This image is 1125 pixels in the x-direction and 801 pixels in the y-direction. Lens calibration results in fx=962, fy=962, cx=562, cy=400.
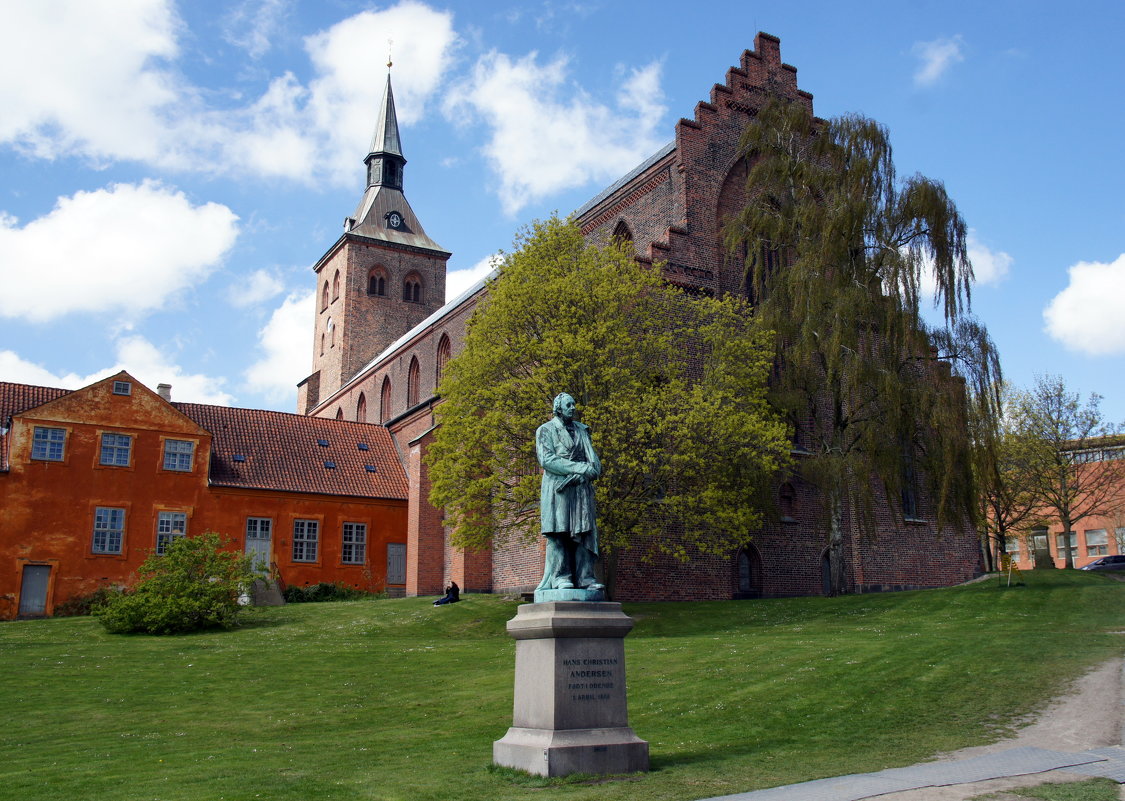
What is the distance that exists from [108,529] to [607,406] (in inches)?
784

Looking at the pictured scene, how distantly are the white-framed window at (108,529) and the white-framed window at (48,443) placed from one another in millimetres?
2311

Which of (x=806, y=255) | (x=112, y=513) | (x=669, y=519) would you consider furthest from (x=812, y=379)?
(x=112, y=513)

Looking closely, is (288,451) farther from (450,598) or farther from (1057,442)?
(1057,442)

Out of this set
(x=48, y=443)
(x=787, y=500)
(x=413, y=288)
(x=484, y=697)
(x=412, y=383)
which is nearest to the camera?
(x=484, y=697)

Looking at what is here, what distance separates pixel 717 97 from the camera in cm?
3297

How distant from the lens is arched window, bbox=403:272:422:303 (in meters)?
63.8

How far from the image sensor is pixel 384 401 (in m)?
52.8

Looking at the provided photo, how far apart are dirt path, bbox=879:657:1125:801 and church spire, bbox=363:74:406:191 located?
193 ft

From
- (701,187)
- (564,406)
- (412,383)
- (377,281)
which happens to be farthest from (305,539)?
(377,281)

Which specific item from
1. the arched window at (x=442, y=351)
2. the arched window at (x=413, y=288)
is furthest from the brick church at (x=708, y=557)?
the arched window at (x=413, y=288)

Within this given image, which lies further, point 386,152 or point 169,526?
point 386,152

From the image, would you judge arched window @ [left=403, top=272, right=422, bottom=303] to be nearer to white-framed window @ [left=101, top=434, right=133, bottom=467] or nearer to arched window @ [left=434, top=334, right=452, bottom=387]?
arched window @ [left=434, top=334, right=452, bottom=387]

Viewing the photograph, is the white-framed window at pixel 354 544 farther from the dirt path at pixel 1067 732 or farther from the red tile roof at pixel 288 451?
the dirt path at pixel 1067 732

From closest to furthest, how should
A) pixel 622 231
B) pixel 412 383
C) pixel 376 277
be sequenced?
pixel 622 231, pixel 412 383, pixel 376 277
